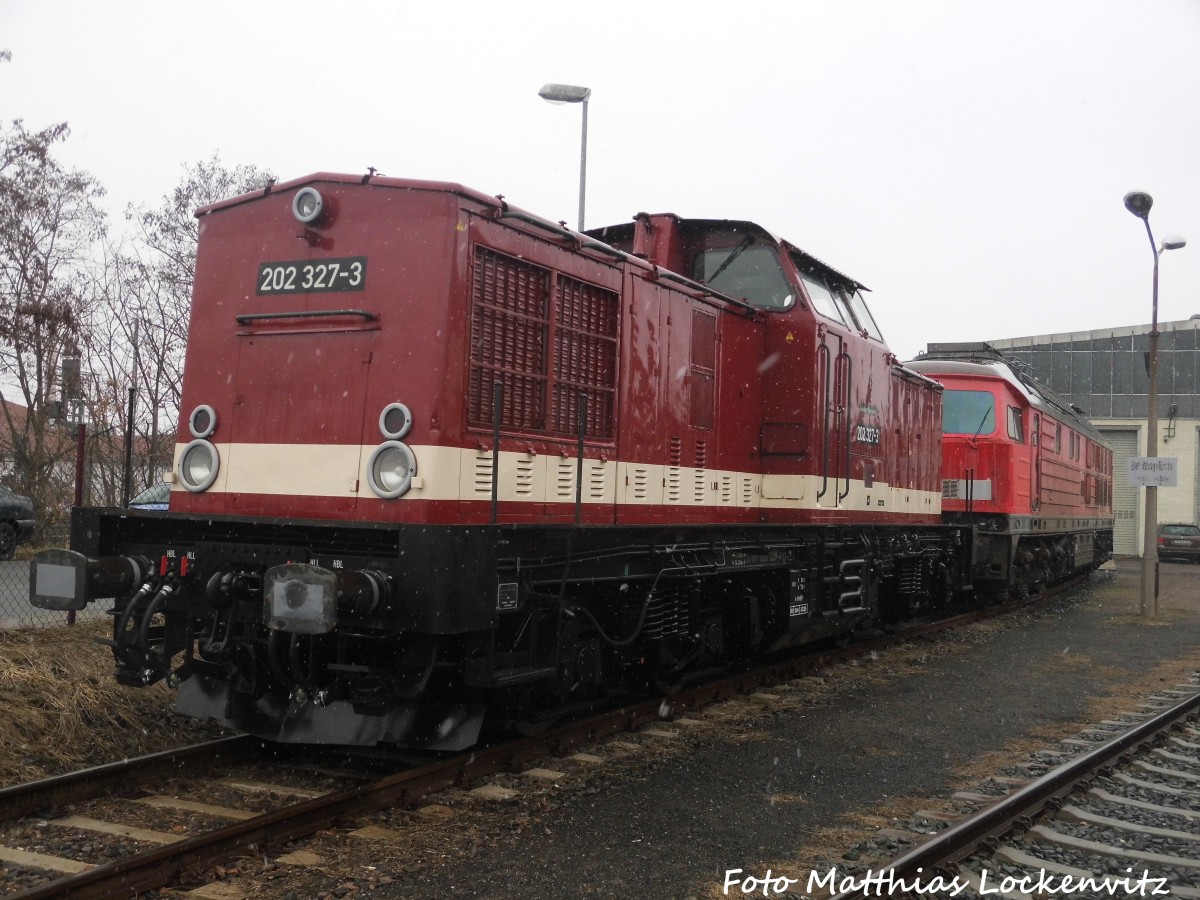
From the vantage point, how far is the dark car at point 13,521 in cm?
1577

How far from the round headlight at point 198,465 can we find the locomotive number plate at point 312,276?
0.94m

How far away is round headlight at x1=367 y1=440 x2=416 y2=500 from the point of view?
5250mm

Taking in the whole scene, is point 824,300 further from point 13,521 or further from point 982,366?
point 13,521

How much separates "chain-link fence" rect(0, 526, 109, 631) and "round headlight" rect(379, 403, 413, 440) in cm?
293

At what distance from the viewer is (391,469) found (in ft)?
17.5

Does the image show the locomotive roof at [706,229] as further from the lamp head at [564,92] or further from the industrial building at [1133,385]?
the industrial building at [1133,385]

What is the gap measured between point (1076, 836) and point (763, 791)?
1.51 metres

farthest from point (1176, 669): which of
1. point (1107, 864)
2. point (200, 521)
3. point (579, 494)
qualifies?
point (200, 521)

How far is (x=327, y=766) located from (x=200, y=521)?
1.50m

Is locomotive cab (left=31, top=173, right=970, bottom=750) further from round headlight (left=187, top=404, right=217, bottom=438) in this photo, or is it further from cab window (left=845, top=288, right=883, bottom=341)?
cab window (left=845, top=288, right=883, bottom=341)

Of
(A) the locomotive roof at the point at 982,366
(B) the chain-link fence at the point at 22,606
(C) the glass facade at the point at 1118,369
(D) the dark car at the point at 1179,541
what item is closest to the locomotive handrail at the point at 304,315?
(B) the chain-link fence at the point at 22,606

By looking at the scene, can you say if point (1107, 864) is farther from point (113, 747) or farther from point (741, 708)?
point (113, 747)

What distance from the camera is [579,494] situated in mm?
5773

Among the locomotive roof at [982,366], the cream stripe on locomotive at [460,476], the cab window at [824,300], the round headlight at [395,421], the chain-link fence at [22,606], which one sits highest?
the locomotive roof at [982,366]
